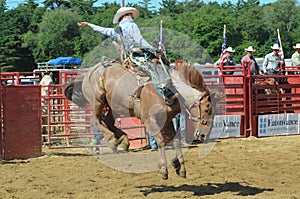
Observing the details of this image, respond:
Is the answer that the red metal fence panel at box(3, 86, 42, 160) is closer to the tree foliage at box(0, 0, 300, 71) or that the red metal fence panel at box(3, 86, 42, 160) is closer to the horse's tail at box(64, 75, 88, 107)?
the horse's tail at box(64, 75, 88, 107)

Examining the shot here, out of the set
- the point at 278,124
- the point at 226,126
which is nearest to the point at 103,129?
the point at 226,126

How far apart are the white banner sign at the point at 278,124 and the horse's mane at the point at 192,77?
6.73 metres

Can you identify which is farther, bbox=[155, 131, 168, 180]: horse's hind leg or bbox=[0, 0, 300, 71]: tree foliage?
bbox=[0, 0, 300, 71]: tree foliage

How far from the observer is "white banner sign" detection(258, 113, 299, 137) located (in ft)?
44.3

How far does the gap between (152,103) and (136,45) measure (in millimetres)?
1039

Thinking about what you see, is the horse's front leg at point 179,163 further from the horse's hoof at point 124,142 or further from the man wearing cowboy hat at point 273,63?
the man wearing cowboy hat at point 273,63

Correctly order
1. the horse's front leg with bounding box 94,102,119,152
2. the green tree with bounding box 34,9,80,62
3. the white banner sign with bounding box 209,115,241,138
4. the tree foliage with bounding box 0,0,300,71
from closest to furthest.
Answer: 1. the horse's front leg with bounding box 94,102,119,152
2. the white banner sign with bounding box 209,115,241,138
3. the tree foliage with bounding box 0,0,300,71
4. the green tree with bounding box 34,9,80,62

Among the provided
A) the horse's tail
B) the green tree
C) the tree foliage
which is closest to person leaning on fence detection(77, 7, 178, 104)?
the horse's tail

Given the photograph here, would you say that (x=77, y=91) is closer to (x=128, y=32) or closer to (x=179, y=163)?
(x=128, y=32)

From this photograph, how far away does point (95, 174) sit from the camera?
8.56m

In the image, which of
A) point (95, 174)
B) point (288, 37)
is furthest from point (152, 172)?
point (288, 37)

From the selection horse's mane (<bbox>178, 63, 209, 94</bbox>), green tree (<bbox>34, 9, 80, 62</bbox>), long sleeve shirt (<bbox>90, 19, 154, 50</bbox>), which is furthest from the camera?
green tree (<bbox>34, 9, 80, 62</bbox>)

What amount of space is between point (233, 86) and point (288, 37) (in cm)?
5435

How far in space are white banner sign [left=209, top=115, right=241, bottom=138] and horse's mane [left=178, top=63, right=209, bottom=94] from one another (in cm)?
589
